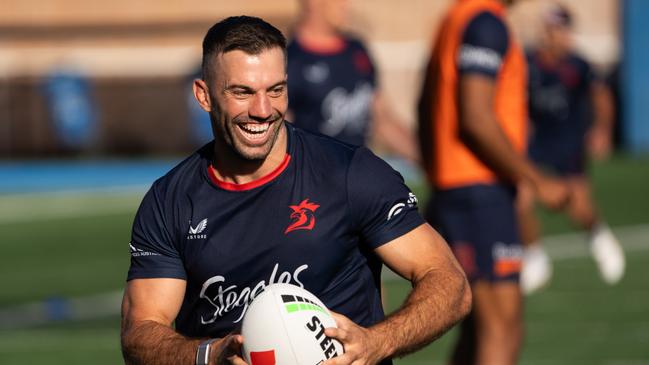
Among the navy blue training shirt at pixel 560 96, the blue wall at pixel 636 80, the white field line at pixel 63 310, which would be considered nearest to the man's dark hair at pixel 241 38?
the white field line at pixel 63 310

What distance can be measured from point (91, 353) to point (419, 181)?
14946mm

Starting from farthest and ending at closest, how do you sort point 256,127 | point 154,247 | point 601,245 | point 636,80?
point 636,80
point 601,245
point 154,247
point 256,127

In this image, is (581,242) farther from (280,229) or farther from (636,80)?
(636,80)

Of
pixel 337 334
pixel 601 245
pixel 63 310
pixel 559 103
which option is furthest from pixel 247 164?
pixel 559 103

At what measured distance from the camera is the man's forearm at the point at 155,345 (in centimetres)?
573

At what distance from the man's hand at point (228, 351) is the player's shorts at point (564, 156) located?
42.5 ft

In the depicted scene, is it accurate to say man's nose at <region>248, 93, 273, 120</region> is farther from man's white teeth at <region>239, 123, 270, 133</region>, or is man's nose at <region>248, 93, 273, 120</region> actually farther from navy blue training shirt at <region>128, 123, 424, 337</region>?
navy blue training shirt at <region>128, 123, 424, 337</region>

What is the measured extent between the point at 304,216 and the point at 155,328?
68cm

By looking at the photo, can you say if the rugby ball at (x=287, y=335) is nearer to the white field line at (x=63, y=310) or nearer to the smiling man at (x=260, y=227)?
the smiling man at (x=260, y=227)

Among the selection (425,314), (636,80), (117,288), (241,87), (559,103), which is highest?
(241,87)

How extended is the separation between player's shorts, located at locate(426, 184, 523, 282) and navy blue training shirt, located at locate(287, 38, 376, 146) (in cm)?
193

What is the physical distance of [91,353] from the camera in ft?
40.4

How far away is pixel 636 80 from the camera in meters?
32.8

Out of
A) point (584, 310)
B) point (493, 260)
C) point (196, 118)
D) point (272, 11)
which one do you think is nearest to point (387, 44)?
point (272, 11)
